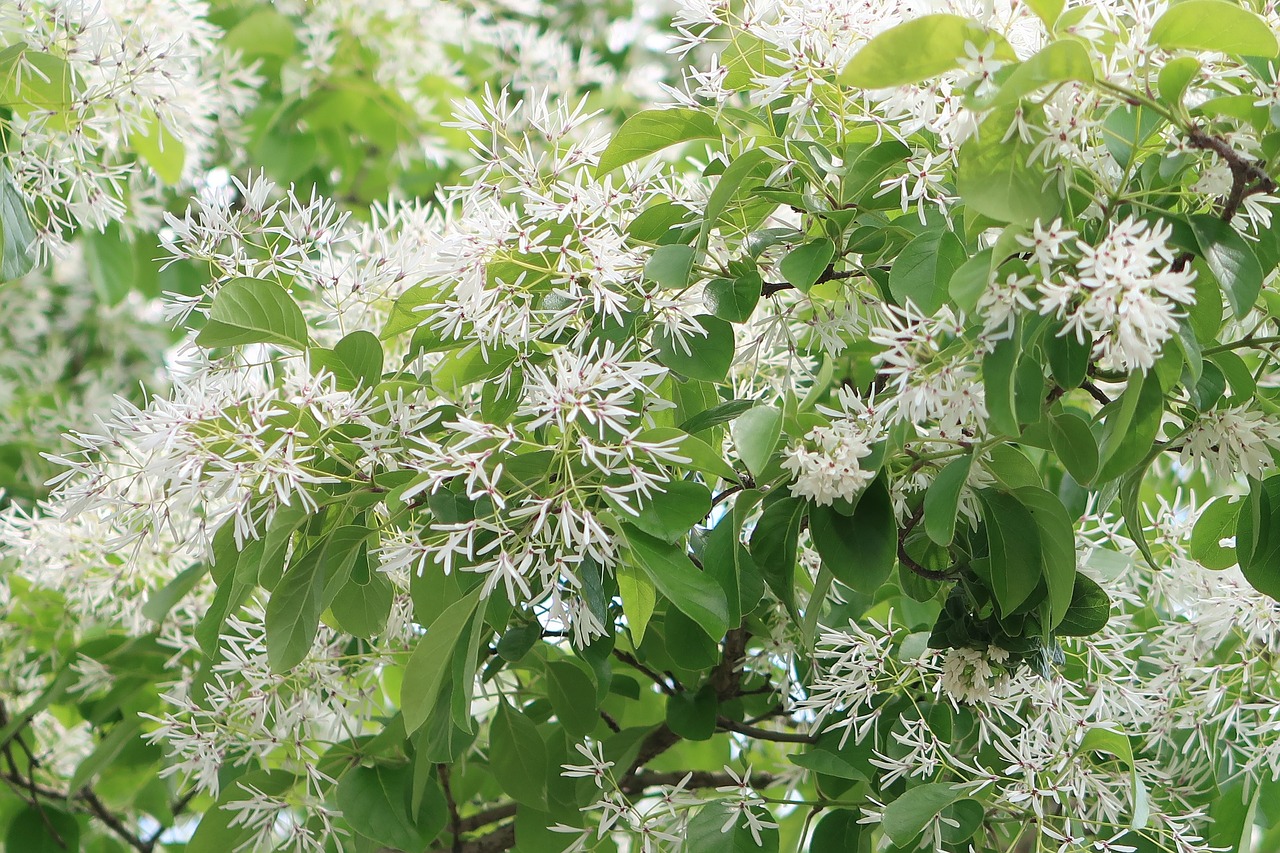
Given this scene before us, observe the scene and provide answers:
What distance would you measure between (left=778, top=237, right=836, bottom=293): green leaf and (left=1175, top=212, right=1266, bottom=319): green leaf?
23cm

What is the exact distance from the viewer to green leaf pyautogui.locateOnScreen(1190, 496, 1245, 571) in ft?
3.26

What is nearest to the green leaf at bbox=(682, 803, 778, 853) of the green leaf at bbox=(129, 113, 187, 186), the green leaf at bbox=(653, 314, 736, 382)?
the green leaf at bbox=(653, 314, 736, 382)

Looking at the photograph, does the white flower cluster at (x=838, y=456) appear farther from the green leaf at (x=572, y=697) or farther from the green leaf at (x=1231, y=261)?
the green leaf at (x=572, y=697)

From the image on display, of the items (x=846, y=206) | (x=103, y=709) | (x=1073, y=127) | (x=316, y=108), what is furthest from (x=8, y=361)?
(x=1073, y=127)

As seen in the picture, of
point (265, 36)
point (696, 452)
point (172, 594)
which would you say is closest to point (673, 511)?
point (696, 452)

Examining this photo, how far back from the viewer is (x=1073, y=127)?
0.71 m

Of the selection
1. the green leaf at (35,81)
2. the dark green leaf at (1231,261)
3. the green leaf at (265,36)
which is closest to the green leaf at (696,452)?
the dark green leaf at (1231,261)

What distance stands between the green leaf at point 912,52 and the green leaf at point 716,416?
0.26 metres

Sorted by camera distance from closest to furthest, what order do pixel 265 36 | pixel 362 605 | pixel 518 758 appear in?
pixel 362 605 < pixel 518 758 < pixel 265 36

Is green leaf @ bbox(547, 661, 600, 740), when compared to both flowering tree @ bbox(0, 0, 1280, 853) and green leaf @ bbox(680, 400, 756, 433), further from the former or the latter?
green leaf @ bbox(680, 400, 756, 433)

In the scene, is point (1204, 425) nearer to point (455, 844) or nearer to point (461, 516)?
point (461, 516)

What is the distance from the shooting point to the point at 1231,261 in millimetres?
704

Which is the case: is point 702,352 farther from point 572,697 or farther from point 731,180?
point 572,697

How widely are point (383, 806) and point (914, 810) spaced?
45 centimetres
